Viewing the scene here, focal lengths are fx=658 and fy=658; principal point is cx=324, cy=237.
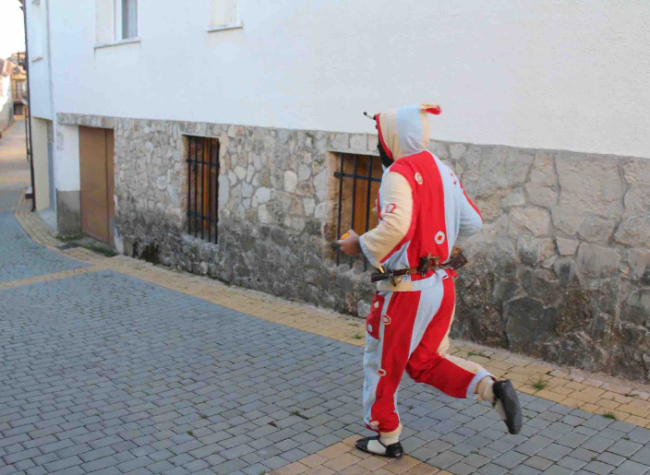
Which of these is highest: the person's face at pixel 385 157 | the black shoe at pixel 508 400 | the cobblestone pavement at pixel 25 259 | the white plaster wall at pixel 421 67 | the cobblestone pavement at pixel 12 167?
the white plaster wall at pixel 421 67

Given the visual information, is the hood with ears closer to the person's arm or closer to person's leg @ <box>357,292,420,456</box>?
the person's arm

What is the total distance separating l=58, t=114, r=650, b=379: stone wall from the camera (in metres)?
4.52

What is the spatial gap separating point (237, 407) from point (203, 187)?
4.90 metres

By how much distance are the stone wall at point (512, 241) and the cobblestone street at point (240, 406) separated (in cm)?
29

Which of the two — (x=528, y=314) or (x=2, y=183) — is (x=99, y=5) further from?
(x=2, y=183)

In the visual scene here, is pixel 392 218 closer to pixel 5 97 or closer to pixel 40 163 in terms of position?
pixel 40 163

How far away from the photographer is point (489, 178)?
17.2 ft

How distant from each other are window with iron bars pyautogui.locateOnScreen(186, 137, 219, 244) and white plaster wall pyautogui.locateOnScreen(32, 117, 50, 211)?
9.57m

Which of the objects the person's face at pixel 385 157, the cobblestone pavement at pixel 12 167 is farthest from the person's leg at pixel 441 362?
the cobblestone pavement at pixel 12 167

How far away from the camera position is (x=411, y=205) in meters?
3.22

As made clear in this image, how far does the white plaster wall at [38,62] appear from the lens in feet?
46.5

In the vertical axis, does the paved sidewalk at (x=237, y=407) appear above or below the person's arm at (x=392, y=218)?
below

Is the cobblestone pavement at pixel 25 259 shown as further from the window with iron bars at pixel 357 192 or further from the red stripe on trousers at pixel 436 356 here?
the red stripe on trousers at pixel 436 356

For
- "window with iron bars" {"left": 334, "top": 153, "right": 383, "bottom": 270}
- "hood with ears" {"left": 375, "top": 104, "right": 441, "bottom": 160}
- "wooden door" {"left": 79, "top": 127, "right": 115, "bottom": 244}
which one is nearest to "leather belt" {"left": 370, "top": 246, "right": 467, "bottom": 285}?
"hood with ears" {"left": 375, "top": 104, "right": 441, "bottom": 160}
